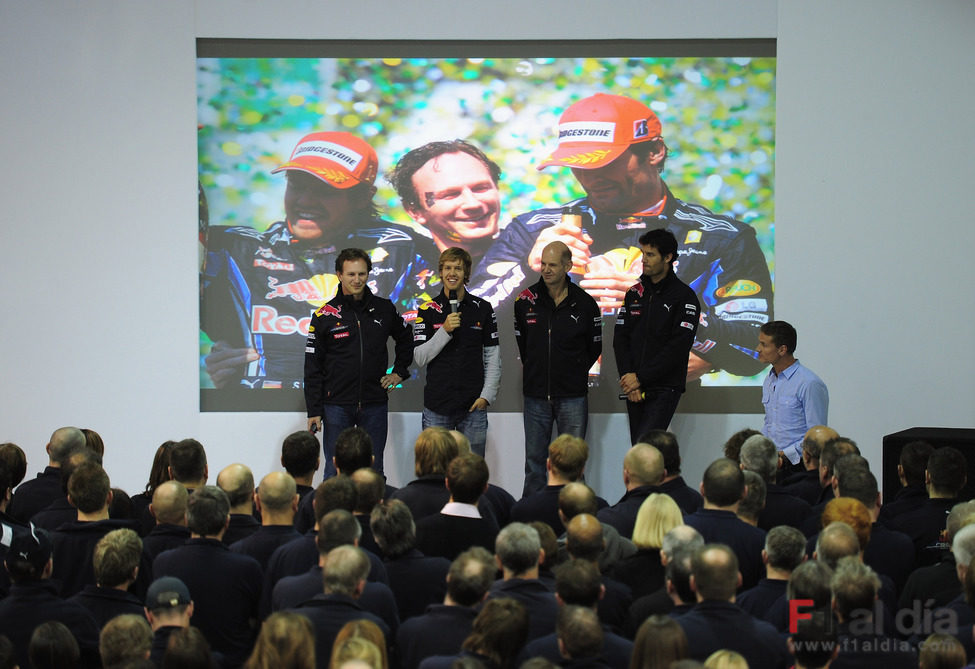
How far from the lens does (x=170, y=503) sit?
4066 millimetres

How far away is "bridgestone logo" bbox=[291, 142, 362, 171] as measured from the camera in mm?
7105

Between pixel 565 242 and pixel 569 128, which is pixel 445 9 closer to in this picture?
pixel 569 128

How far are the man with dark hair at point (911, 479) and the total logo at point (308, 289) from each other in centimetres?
373

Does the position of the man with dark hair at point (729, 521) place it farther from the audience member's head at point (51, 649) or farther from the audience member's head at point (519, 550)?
the audience member's head at point (51, 649)

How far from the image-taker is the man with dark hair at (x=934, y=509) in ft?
14.5

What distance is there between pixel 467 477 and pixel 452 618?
950 millimetres

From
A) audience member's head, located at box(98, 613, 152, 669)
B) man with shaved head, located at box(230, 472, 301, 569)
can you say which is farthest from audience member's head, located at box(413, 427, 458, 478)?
audience member's head, located at box(98, 613, 152, 669)

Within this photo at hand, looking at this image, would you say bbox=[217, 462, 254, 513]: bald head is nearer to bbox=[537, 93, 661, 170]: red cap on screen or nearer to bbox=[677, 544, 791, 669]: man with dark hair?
bbox=[677, 544, 791, 669]: man with dark hair

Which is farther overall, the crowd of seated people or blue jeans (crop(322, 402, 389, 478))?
blue jeans (crop(322, 402, 389, 478))

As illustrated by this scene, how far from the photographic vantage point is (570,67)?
7145 mm

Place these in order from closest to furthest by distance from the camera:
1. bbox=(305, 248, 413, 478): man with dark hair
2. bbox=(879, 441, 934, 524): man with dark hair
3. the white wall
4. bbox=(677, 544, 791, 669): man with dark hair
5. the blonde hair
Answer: bbox=(677, 544, 791, 669): man with dark hair → the blonde hair → bbox=(879, 441, 934, 524): man with dark hair → bbox=(305, 248, 413, 478): man with dark hair → the white wall

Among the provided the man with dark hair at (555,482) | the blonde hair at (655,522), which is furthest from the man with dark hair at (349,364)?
the blonde hair at (655,522)

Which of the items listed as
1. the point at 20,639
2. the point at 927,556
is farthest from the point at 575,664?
the point at 927,556

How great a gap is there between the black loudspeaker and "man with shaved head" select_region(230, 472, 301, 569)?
3411 mm
